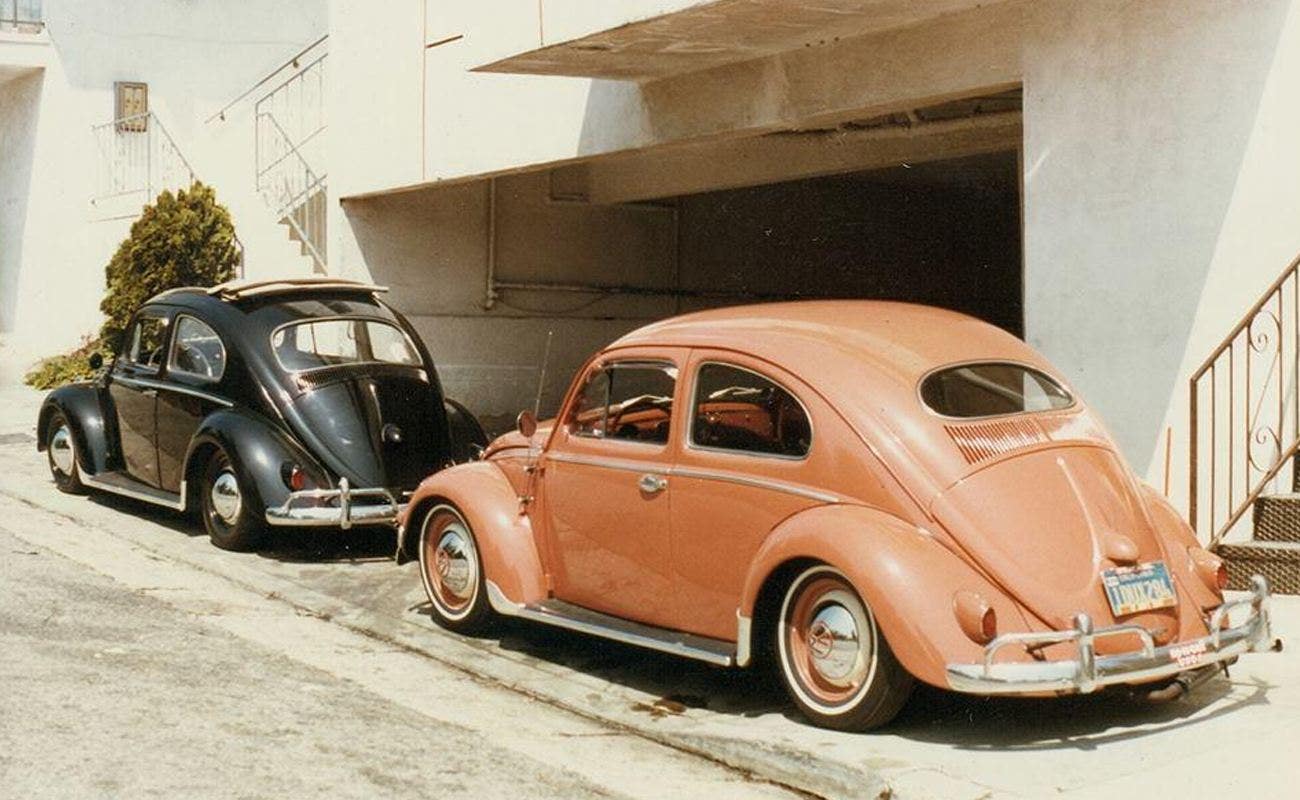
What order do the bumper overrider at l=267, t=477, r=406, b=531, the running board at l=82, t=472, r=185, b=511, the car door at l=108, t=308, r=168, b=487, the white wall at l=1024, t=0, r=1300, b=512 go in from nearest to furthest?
the white wall at l=1024, t=0, r=1300, b=512 → the bumper overrider at l=267, t=477, r=406, b=531 → the running board at l=82, t=472, r=185, b=511 → the car door at l=108, t=308, r=168, b=487

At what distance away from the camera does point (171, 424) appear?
11047mm

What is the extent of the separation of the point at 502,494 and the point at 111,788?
296 cm

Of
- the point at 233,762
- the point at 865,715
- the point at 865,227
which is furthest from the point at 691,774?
the point at 865,227

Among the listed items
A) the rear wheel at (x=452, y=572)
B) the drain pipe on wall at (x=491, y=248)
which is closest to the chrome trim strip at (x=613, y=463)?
the rear wheel at (x=452, y=572)

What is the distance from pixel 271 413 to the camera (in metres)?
10.3

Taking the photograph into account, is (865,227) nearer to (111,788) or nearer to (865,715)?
(865,715)

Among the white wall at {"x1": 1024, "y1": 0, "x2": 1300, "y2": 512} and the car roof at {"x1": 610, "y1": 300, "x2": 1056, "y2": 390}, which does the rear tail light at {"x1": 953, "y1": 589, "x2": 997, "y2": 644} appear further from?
the white wall at {"x1": 1024, "y1": 0, "x2": 1300, "y2": 512}

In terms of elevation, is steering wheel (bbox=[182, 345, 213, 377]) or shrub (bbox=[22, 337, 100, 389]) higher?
steering wheel (bbox=[182, 345, 213, 377])

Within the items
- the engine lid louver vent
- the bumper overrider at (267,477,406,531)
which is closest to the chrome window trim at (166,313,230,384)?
the bumper overrider at (267,477,406,531)

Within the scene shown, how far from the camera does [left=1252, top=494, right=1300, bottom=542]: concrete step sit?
8422 mm

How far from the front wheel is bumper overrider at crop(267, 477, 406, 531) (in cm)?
397

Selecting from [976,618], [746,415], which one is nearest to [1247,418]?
[746,415]

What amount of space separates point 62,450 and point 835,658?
318 inches

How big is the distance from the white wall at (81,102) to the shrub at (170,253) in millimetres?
3019
